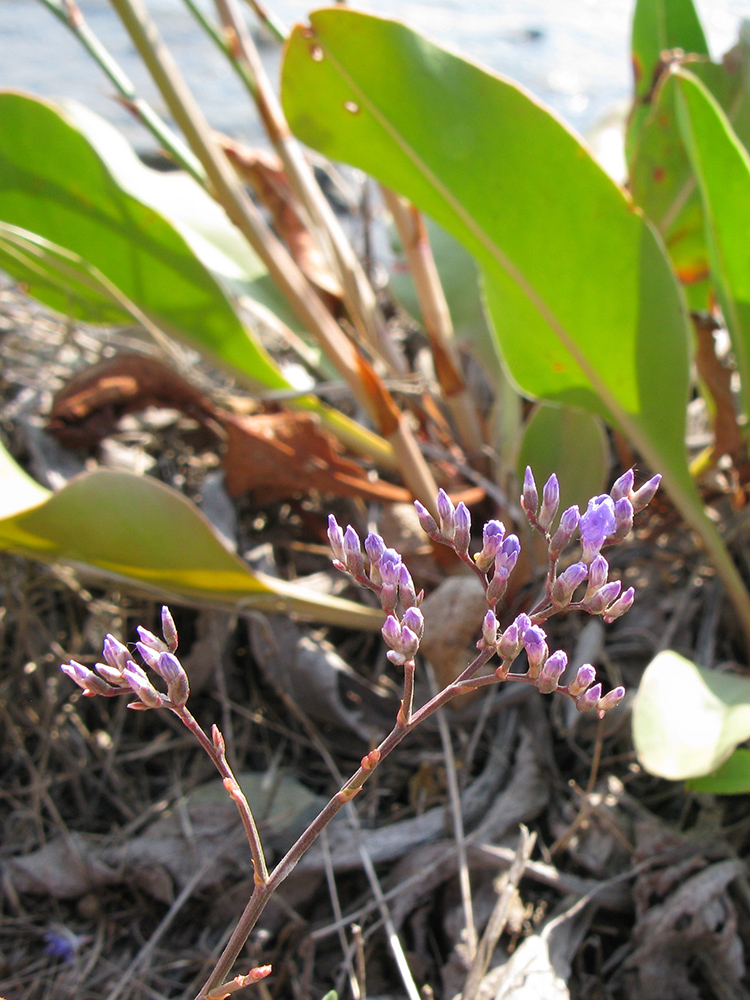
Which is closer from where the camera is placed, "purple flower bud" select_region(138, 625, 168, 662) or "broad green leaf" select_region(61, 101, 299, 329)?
"purple flower bud" select_region(138, 625, 168, 662)

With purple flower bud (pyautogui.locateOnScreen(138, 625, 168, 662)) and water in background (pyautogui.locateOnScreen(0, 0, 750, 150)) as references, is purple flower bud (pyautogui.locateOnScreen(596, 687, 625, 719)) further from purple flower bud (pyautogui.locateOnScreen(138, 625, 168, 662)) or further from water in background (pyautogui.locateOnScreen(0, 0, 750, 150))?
water in background (pyautogui.locateOnScreen(0, 0, 750, 150))

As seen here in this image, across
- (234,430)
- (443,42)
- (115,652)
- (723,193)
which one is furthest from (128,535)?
(443,42)

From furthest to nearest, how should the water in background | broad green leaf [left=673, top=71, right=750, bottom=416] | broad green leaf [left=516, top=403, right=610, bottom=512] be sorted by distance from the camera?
the water in background → broad green leaf [left=516, top=403, right=610, bottom=512] → broad green leaf [left=673, top=71, right=750, bottom=416]

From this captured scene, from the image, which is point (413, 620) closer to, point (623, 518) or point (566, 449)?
point (623, 518)

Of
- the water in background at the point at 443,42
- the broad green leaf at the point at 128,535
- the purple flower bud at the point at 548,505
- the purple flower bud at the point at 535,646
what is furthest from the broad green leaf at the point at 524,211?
the water in background at the point at 443,42

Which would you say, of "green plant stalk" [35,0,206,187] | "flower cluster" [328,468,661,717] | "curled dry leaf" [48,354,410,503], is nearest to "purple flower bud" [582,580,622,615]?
"flower cluster" [328,468,661,717]

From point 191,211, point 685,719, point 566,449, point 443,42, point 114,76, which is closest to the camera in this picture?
point 685,719
